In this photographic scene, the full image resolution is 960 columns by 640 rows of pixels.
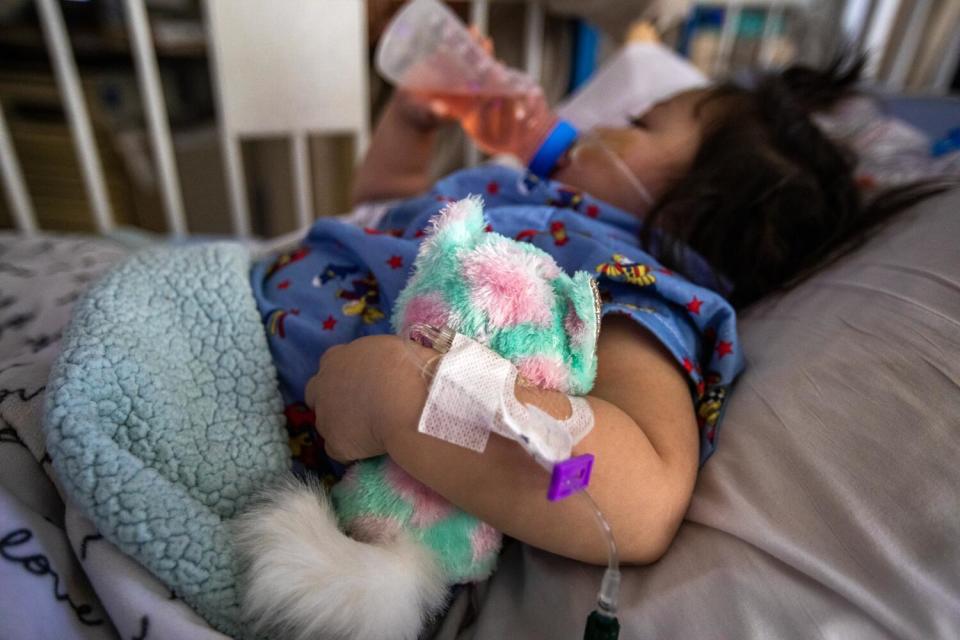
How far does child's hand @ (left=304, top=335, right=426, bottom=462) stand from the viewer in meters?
0.40

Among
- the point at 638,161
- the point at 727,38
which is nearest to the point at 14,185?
the point at 638,161

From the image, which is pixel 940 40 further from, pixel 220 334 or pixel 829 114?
pixel 220 334

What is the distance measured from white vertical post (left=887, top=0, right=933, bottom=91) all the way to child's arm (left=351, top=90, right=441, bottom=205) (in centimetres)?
112

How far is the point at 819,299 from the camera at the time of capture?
1.82ft

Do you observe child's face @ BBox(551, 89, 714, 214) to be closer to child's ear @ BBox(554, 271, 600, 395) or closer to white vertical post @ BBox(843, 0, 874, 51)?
child's ear @ BBox(554, 271, 600, 395)

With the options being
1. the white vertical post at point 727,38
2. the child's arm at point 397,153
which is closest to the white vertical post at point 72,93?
the child's arm at point 397,153

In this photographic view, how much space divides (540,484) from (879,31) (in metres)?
1.71

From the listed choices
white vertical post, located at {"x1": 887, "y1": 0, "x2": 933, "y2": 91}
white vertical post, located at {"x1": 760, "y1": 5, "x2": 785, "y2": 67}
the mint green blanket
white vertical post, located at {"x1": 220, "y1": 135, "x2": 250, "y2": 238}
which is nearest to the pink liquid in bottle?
white vertical post, located at {"x1": 220, "y1": 135, "x2": 250, "y2": 238}

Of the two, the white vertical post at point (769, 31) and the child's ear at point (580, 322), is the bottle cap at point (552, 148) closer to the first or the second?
the child's ear at point (580, 322)

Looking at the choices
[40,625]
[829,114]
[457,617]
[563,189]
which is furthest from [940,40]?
[40,625]

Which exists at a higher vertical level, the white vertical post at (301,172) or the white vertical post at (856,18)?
the white vertical post at (856,18)

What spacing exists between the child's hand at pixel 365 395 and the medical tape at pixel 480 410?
0.8 inches

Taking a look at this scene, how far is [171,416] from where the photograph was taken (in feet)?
1.49

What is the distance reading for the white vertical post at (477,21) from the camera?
1.19m
